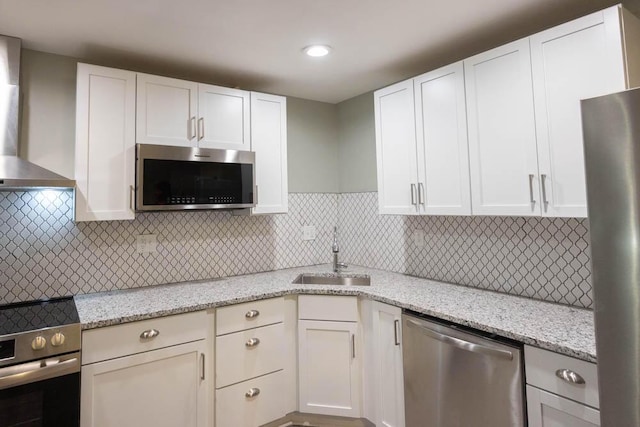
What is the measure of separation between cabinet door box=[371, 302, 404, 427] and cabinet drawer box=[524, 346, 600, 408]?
2.29ft

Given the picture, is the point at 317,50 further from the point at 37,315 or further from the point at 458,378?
the point at 37,315

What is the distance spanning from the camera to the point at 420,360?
6.06 feet

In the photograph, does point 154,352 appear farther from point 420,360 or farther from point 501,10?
point 501,10

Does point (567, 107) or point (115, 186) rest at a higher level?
point (567, 107)

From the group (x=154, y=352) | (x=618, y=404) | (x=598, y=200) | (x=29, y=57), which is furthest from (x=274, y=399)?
(x=29, y=57)

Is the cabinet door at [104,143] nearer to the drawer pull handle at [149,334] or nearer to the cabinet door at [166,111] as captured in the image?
the cabinet door at [166,111]

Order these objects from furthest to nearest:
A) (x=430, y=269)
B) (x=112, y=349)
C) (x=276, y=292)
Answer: (x=430, y=269) → (x=276, y=292) → (x=112, y=349)

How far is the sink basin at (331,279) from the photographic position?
109 inches

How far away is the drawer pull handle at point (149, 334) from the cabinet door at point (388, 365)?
120 cm

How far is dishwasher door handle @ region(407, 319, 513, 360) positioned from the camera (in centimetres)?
148

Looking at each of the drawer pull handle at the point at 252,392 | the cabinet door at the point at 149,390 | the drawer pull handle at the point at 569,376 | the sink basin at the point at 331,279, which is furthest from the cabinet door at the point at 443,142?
the cabinet door at the point at 149,390

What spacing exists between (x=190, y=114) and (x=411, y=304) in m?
1.78

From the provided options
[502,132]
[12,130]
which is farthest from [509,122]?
[12,130]

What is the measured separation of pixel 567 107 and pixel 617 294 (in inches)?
39.2
